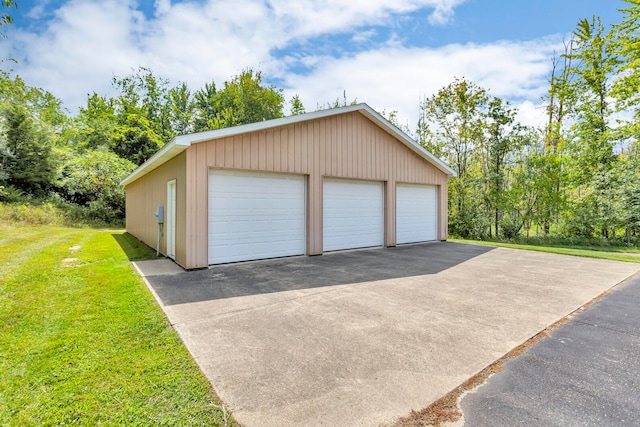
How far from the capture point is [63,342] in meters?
2.78

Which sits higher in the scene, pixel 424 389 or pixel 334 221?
pixel 334 221

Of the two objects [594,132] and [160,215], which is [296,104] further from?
[160,215]

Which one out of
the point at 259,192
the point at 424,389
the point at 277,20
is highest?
the point at 277,20

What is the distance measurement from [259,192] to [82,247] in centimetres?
581

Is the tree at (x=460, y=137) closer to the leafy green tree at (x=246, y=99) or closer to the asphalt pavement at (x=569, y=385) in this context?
the asphalt pavement at (x=569, y=385)

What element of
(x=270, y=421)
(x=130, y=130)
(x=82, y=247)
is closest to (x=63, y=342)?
(x=270, y=421)

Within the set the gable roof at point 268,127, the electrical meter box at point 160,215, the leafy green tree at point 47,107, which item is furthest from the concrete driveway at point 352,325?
the leafy green tree at point 47,107

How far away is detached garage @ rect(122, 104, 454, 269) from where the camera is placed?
244 inches

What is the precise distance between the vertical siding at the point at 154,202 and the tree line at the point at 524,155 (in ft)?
22.7

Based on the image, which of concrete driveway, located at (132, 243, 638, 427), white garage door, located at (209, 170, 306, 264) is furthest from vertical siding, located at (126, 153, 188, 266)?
concrete driveway, located at (132, 243, 638, 427)

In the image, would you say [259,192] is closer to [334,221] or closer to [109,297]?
[334,221]

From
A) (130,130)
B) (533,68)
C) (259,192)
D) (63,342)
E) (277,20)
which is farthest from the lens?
(130,130)

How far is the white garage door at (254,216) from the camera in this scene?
6418 millimetres

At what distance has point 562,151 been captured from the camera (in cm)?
1367
